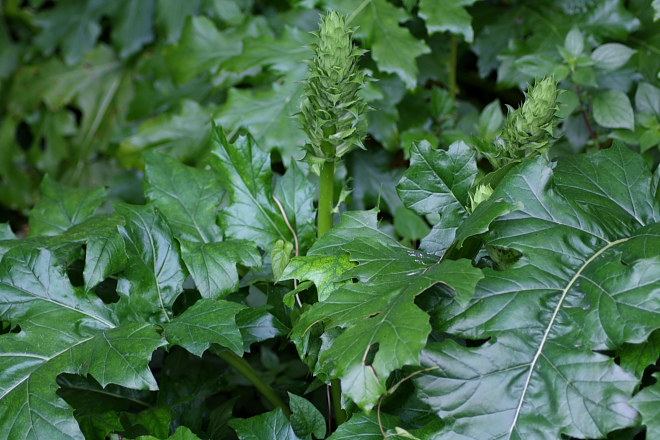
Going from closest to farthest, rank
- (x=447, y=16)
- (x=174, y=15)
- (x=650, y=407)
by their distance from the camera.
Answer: (x=650, y=407) < (x=447, y=16) < (x=174, y=15)

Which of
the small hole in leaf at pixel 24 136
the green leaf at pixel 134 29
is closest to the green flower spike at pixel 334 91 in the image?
the green leaf at pixel 134 29

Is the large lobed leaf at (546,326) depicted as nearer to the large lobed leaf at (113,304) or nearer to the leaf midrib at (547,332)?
the leaf midrib at (547,332)

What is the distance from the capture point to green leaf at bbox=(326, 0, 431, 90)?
5.17ft

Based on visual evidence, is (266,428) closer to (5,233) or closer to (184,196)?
(184,196)

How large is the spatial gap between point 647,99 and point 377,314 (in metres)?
1.03

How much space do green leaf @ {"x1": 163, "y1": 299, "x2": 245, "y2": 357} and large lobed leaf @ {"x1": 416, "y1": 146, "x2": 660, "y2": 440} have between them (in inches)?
12.4

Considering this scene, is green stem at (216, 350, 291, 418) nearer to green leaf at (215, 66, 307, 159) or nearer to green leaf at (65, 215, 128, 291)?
green leaf at (65, 215, 128, 291)

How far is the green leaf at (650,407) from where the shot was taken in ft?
2.40

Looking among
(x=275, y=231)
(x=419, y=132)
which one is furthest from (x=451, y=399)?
(x=419, y=132)

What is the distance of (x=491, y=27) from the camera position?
1.87m

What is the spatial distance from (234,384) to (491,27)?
1293mm

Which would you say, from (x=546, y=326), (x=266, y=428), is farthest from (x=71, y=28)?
(x=546, y=326)

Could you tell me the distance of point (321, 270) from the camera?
38.1 inches

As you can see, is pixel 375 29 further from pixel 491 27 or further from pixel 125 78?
pixel 125 78
